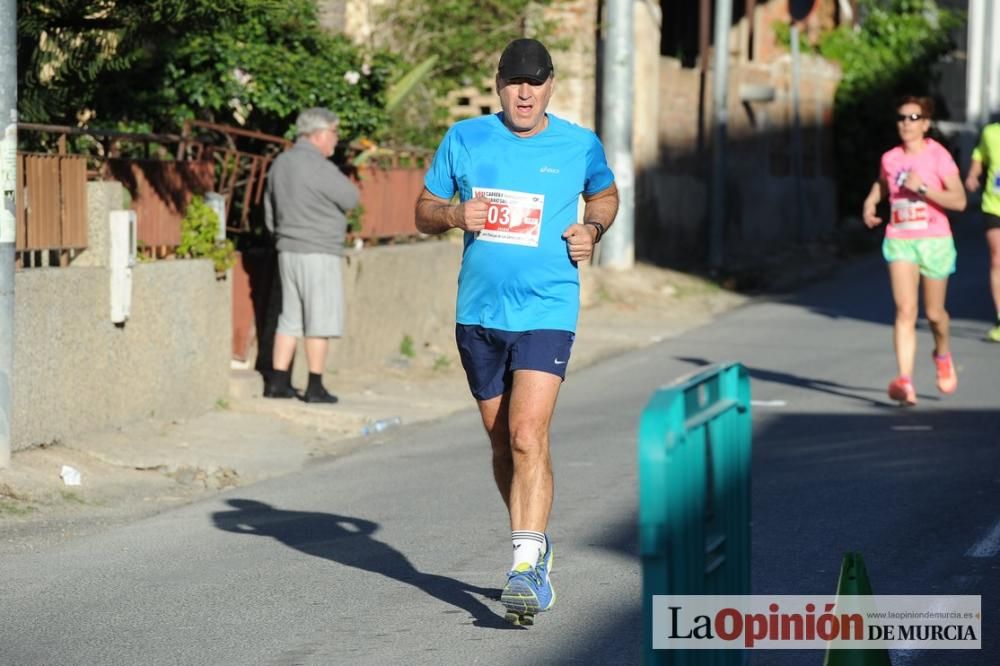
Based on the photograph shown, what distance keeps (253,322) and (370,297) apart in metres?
1.54

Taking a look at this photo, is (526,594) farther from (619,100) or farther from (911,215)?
(619,100)

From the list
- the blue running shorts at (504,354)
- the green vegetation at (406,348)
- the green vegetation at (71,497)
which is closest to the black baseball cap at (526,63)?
the blue running shorts at (504,354)

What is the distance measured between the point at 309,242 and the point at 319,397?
1.11 meters

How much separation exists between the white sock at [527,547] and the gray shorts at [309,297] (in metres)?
6.24

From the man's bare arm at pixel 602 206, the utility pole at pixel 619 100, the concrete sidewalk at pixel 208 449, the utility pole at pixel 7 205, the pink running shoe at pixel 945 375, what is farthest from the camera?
the utility pole at pixel 619 100

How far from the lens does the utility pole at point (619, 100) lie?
19922 mm

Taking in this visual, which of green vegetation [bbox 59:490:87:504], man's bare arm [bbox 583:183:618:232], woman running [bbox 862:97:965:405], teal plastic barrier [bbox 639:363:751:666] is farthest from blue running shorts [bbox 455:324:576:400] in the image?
woman running [bbox 862:97:965:405]

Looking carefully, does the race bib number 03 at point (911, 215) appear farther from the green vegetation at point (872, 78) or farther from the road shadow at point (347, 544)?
the green vegetation at point (872, 78)

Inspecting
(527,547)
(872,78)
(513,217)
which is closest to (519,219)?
(513,217)

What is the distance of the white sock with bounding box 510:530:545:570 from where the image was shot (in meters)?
6.07

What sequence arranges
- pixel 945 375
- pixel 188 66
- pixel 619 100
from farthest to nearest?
1. pixel 619 100
2. pixel 188 66
3. pixel 945 375

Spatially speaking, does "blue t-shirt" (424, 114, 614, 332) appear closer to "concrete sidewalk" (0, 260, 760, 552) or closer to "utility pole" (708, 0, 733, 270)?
"concrete sidewalk" (0, 260, 760, 552)

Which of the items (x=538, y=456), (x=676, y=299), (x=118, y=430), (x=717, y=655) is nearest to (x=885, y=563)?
(x=538, y=456)

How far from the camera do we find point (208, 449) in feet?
34.3
